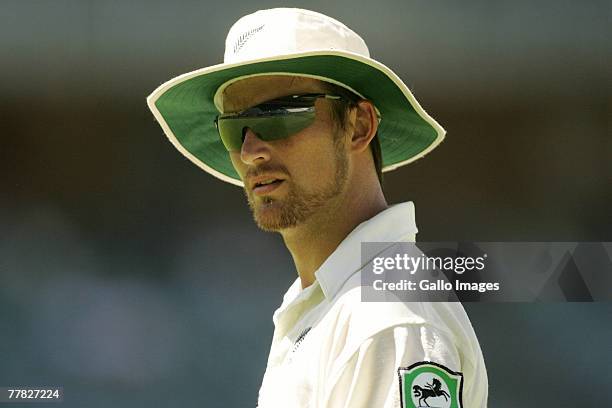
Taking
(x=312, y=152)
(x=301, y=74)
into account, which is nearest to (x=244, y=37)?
(x=301, y=74)

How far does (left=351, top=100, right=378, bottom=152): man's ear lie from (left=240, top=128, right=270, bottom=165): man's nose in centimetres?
16

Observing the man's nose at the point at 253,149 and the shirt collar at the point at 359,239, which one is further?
the man's nose at the point at 253,149

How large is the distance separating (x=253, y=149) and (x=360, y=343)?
1.78ft

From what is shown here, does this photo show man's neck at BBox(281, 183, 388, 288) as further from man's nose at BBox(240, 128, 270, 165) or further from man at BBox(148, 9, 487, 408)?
man's nose at BBox(240, 128, 270, 165)

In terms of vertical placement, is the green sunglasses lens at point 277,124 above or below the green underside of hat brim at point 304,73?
below

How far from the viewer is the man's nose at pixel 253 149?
1881 millimetres

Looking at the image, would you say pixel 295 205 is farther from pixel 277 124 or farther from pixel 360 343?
pixel 360 343

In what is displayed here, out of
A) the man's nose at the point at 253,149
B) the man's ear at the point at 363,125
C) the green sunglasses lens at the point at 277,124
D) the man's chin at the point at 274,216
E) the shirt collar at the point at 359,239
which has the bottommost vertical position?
the shirt collar at the point at 359,239

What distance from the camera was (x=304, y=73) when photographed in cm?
191

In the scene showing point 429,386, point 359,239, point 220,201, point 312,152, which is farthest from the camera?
point 220,201

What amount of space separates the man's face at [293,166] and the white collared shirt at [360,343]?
0.10 m

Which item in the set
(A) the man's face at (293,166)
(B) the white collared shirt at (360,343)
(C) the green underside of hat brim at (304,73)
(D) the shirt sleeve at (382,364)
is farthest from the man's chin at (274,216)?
(D) the shirt sleeve at (382,364)

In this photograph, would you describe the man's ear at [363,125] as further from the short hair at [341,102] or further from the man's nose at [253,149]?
the man's nose at [253,149]

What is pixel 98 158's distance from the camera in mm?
4512
